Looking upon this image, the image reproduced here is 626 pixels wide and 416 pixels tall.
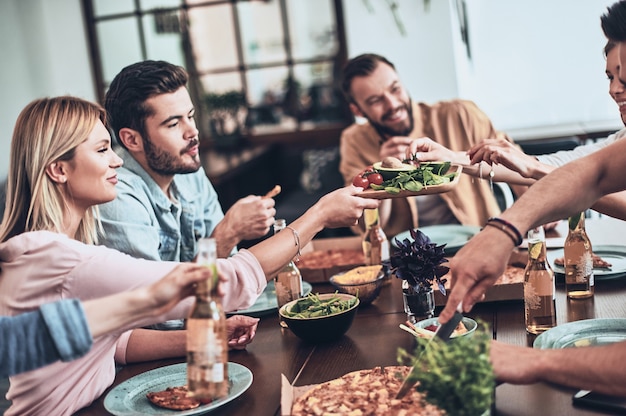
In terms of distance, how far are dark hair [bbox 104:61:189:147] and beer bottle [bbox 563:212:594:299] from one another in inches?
52.5

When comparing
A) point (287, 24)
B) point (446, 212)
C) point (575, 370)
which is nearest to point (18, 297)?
point (575, 370)

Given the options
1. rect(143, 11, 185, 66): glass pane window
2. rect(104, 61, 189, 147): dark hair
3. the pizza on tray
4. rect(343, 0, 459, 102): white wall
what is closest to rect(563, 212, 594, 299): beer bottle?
the pizza on tray

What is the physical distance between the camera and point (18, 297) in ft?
5.11

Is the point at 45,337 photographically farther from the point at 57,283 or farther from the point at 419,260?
the point at 419,260

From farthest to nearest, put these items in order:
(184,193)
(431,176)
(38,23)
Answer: (38,23) → (184,193) → (431,176)

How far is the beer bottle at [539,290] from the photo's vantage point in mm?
1705

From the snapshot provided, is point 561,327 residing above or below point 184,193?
below

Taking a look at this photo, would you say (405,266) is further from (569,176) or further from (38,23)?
(38,23)

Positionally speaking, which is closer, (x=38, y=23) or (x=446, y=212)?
(x=446, y=212)

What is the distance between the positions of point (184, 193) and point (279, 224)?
0.76 metres

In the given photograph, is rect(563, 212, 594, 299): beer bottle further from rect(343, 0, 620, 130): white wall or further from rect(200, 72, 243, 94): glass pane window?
rect(200, 72, 243, 94): glass pane window

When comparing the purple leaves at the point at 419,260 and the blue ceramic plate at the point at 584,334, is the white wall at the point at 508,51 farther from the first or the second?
the blue ceramic plate at the point at 584,334

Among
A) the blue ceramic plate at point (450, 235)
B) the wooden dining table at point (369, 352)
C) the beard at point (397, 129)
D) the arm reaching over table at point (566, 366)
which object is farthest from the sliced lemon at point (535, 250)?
the beard at point (397, 129)

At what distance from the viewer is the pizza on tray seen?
132 cm
